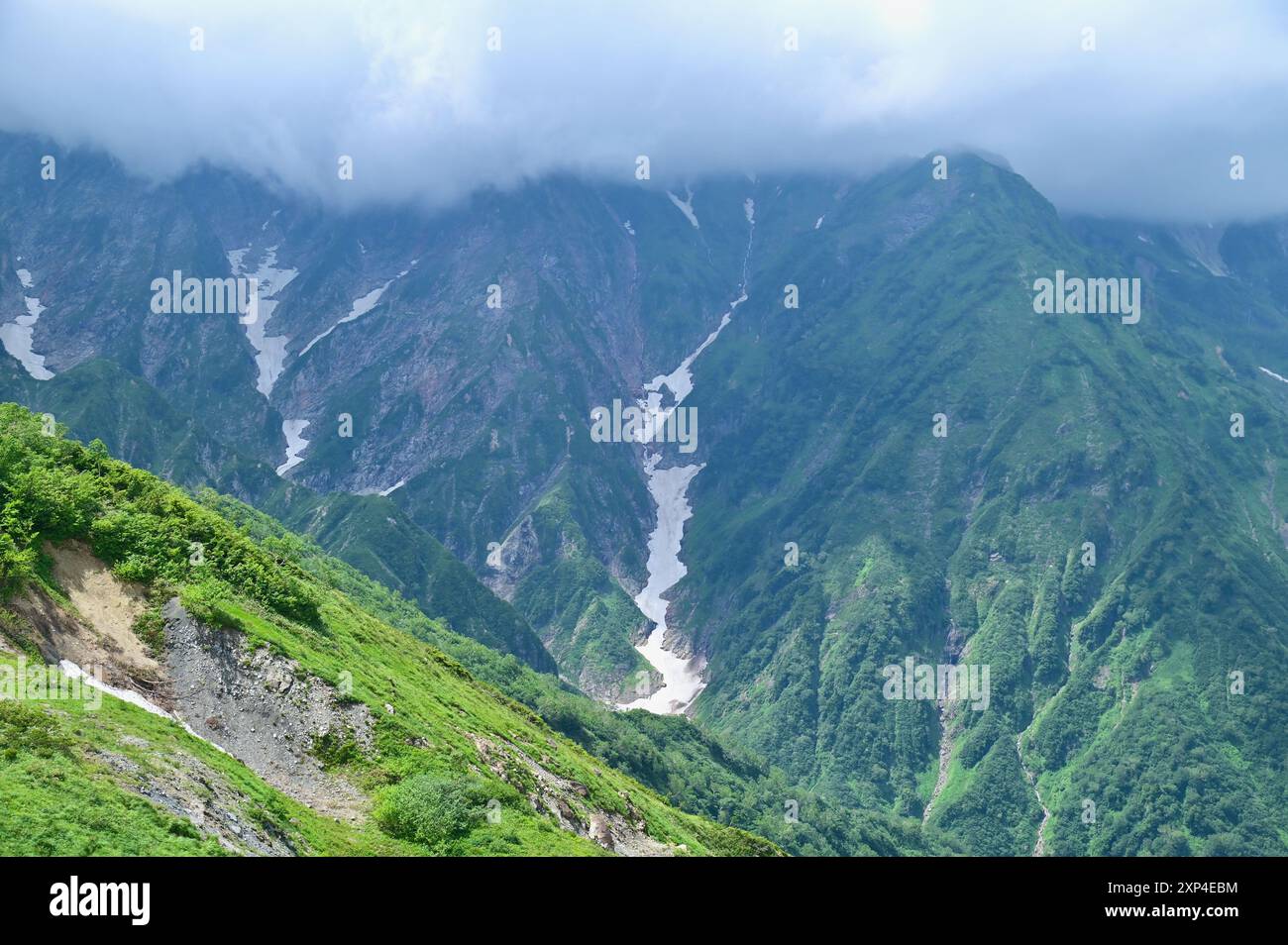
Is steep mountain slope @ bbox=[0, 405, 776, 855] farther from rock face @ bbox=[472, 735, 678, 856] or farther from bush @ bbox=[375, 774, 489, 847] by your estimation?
rock face @ bbox=[472, 735, 678, 856]

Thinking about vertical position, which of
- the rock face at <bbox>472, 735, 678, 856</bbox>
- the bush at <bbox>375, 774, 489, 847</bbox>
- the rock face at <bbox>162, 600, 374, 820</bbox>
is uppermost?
the rock face at <bbox>162, 600, 374, 820</bbox>

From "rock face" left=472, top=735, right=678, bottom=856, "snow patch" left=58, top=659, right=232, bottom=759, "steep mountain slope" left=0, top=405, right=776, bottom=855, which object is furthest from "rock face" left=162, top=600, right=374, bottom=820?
"rock face" left=472, top=735, right=678, bottom=856

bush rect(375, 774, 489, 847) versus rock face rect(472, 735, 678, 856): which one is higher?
bush rect(375, 774, 489, 847)

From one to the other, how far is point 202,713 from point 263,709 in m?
A: 3.00

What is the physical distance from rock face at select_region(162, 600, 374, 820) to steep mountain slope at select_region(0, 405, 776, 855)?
0.10 m

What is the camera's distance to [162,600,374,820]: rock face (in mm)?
61062

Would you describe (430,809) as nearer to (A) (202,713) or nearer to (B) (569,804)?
(A) (202,713)

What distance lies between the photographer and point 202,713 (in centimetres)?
6238

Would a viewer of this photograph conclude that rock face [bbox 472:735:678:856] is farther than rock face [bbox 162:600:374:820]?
Yes
